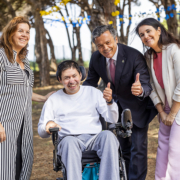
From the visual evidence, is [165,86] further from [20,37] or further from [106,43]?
[20,37]

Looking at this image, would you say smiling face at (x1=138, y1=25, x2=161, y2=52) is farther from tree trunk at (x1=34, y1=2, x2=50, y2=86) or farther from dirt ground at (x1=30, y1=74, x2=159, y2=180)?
tree trunk at (x1=34, y1=2, x2=50, y2=86)

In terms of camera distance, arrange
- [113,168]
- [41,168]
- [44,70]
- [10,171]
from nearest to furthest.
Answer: [113,168], [10,171], [41,168], [44,70]

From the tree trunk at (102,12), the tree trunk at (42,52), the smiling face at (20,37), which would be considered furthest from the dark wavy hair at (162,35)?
the tree trunk at (42,52)

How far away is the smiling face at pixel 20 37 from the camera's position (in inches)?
104

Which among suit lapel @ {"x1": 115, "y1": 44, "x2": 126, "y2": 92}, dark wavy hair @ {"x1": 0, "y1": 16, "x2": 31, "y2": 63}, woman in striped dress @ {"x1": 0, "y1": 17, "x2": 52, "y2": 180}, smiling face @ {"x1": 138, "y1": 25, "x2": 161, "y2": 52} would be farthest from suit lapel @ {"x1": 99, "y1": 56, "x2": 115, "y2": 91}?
dark wavy hair @ {"x1": 0, "y1": 16, "x2": 31, "y2": 63}

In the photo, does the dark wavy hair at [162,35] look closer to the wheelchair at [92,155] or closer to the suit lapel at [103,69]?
the suit lapel at [103,69]

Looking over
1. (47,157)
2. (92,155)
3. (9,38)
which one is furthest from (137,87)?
(47,157)

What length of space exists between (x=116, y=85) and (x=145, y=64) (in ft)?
1.39

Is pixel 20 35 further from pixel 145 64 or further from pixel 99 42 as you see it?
pixel 145 64

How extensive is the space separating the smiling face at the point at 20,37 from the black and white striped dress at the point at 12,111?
0.54ft

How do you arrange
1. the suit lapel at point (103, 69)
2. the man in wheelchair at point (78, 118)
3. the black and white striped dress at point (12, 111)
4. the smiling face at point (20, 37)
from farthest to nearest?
1. the suit lapel at point (103, 69)
2. the smiling face at point (20, 37)
3. the black and white striped dress at point (12, 111)
4. the man in wheelchair at point (78, 118)

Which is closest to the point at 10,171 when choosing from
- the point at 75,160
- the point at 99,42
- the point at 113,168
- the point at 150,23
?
the point at 75,160

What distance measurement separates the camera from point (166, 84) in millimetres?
2625

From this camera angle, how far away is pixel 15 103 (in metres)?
2.60
